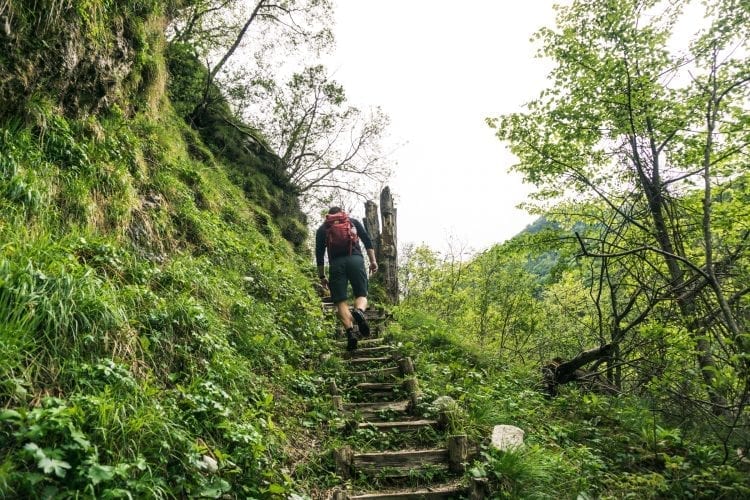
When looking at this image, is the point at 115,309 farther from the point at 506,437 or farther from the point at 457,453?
the point at 506,437

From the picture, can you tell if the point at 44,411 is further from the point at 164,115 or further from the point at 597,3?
the point at 597,3

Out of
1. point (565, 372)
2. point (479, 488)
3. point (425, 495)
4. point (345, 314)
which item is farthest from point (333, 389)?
point (565, 372)

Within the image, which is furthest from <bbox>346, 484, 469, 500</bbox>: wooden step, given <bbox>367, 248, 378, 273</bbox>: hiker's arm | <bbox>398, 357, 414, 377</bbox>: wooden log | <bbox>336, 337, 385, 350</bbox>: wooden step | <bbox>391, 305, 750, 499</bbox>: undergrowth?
<bbox>367, 248, 378, 273</bbox>: hiker's arm

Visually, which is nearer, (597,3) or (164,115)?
(597,3)

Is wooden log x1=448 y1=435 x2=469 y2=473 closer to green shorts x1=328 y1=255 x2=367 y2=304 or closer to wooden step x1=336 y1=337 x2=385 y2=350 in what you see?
green shorts x1=328 y1=255 x2=367 y2=304

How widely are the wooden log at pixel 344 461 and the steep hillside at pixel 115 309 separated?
17.2 inches

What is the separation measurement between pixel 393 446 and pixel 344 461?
0.75 metres

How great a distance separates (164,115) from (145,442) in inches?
346

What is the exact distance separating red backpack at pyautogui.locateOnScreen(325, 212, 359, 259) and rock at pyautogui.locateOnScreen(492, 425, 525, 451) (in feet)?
11.4

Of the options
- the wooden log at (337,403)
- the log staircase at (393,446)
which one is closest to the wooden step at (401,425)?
the log staircase at (393,446)

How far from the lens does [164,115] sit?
9.45 meters

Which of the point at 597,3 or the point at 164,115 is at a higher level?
the point at 597,3

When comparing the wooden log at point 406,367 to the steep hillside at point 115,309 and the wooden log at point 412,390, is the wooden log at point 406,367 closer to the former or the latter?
the wooden log at point 412,390

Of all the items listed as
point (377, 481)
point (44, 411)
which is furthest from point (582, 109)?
point (44, 411)
